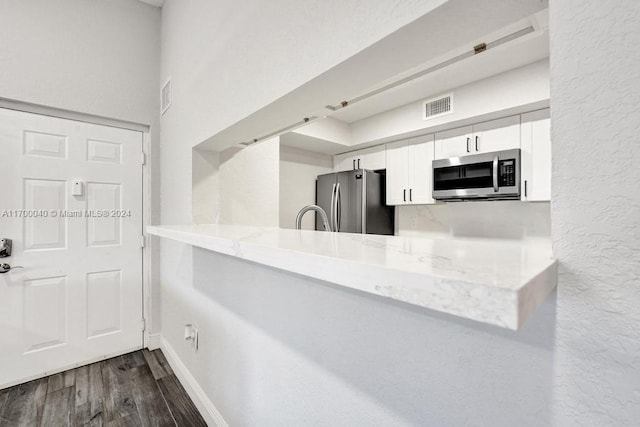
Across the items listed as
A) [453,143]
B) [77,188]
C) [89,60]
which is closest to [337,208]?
[453,143]

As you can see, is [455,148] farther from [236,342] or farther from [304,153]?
[236,342]

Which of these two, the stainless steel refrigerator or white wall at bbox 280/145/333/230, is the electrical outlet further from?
the stainless steel refrigerator

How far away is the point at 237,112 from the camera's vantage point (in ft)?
4.36

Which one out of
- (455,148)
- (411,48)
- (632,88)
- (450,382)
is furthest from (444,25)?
(455,148)

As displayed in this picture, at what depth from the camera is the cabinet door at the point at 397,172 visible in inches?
131

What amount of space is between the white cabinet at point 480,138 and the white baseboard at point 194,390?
285 cm

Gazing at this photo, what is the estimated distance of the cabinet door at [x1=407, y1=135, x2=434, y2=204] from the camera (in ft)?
10.2

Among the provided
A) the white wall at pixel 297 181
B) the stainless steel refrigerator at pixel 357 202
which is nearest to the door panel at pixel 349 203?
the stainless steel refrigerator at pixel 357 202

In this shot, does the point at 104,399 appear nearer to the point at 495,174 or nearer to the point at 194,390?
the point at 194,390

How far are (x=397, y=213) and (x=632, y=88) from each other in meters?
3.34

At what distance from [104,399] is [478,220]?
3471mm

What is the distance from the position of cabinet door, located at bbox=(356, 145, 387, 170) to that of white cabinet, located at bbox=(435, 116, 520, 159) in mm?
671

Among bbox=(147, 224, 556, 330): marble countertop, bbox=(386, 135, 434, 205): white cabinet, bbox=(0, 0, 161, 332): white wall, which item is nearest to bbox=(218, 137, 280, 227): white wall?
bbox=(0, 0, 161, 332): white wall

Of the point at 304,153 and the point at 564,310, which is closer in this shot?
the point at 564,310
